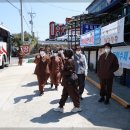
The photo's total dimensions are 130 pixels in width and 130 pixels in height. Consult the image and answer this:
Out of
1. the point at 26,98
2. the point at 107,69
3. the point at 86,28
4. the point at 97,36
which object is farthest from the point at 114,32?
the point at 86,28

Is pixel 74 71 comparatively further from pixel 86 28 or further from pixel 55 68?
pixel 86 28

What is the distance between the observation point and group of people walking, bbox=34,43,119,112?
365 inches

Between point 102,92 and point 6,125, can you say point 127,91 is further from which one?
point 6,125

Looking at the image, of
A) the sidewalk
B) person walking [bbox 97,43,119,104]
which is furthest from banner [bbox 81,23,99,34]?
person walking [bbox 97,43,119,104]

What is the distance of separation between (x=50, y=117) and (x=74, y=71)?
1.39 meters

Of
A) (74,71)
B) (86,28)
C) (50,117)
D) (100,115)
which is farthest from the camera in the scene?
(86,28)

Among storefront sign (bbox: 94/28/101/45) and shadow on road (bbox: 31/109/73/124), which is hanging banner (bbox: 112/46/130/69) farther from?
shadow on road (bbox: 31/109/73/124)

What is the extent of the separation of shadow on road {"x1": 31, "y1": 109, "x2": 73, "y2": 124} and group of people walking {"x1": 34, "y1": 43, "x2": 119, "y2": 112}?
0.20 metres

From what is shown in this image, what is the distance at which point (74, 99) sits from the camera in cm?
930

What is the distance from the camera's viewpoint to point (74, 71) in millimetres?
9469

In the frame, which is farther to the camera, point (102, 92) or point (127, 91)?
point (127, 91)

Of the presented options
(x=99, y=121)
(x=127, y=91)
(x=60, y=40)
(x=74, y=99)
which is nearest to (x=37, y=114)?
(x=74, y=99)

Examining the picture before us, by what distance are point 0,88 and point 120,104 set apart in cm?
582

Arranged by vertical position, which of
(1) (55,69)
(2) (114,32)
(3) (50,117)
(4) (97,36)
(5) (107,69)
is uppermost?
(2) (114,32)
